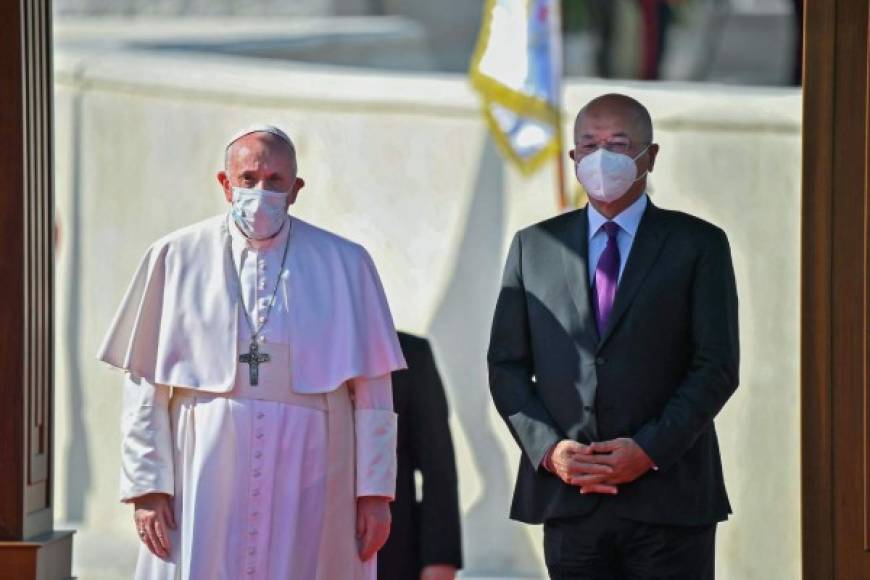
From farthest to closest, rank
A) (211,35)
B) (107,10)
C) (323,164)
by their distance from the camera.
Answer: (107,10) < (211,35) < (323,164)

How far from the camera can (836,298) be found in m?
5.64

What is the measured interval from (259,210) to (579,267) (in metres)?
0.90

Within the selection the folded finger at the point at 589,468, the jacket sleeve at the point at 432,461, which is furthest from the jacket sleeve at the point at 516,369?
the jacket sleeve at the point at 432,461

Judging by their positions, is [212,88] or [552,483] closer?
[552,483]

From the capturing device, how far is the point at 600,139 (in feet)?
18.1

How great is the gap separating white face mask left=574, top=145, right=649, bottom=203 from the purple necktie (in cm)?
12

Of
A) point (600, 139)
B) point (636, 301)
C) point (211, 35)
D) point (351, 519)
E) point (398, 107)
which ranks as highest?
point (211, 35)

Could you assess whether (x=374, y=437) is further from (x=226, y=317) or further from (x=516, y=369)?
(x=226, y=317)

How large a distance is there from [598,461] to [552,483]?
172 millimetres

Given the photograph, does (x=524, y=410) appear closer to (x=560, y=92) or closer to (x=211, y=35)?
(x=560, y=92)

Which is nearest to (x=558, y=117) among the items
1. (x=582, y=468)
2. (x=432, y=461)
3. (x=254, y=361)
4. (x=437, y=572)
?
(x=432, y=461)

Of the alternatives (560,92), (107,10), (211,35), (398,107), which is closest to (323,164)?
(398,107)

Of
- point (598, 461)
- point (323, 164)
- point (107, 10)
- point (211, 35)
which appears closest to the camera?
point (598, 461)

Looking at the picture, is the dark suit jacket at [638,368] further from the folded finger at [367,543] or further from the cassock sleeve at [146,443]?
the cassock sleeve at [146,443]
